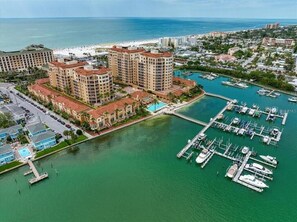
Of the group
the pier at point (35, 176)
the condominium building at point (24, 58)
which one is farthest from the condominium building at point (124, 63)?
the pier at point (35, 176)

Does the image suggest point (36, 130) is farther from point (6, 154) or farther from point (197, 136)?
point (197, 136)

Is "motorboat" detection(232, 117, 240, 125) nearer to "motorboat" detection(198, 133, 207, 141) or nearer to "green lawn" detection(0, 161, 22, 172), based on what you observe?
"motorboat" detection(198, 133, 207, 141)

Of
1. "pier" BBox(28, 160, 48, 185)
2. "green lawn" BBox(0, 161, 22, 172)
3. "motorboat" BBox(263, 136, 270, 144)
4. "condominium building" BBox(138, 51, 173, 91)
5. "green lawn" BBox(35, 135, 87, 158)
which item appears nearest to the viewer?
"pier" BBox(28, 160, 48, 185)

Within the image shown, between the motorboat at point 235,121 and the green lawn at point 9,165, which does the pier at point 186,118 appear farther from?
the green lawn at point 9,165

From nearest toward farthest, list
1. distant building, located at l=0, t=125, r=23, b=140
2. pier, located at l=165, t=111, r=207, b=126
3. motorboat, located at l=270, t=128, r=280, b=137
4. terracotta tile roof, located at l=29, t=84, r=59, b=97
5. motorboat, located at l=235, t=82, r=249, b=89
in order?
1. distant building, located at l=0, t=125, r=23, b=140
2. motorboat, located at l=270, t=128, r=280, b=137
3. pier, located at l=165, t=111, r=207, b=126
4. terracotta tile roof, located at l=29, t=84, r=59, b=97
5. motorboat, located at l=235, t=82, r=249, b=89

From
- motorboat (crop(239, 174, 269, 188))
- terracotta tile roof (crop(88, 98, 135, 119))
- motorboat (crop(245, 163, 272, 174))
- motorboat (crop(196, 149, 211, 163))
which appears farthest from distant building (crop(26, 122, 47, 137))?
motorboat (crop(245, 163, 272, 174))

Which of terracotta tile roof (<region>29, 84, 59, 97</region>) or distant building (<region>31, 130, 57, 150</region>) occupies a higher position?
terracotta tile roof (<region>29, 84, 59, 97</region>)

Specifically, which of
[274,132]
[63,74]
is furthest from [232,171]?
[63,74]

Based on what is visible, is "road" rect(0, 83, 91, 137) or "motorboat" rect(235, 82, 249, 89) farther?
"motorboat" rect(235, 82, 249, 89)
